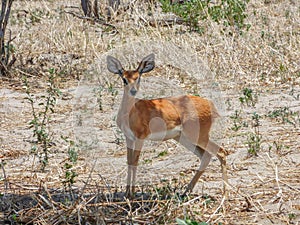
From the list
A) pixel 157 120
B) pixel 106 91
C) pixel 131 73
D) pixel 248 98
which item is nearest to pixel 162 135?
pixel 157 120

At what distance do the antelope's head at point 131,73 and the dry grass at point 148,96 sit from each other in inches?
28.4

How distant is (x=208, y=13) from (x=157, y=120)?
6101 mm

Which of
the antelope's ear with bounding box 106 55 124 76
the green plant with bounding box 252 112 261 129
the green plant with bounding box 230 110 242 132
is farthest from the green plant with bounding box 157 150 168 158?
the antelope's ear with bounding box 106 55 124 76

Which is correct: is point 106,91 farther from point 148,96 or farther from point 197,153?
point 197,153

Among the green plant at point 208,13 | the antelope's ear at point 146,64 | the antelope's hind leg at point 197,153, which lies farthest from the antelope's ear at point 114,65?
the green plant at point 208,13

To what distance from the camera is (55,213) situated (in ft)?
15.1

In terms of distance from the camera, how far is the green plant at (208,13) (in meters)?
10.7

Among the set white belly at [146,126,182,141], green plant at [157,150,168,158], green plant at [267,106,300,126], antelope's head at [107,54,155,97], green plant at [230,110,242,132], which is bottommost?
green plant at [157,150,168,158]

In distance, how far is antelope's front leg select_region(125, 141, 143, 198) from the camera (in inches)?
196

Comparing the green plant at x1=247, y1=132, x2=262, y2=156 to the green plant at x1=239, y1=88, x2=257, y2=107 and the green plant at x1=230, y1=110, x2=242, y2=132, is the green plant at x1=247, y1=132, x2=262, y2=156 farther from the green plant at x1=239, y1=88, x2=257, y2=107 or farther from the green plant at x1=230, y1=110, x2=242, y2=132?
the green plant at x1=239, y1=88, x2=257, y2=107

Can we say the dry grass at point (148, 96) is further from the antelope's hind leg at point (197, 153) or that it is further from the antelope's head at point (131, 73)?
the antelope's head at point (131, 73)

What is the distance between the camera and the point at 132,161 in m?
5.03

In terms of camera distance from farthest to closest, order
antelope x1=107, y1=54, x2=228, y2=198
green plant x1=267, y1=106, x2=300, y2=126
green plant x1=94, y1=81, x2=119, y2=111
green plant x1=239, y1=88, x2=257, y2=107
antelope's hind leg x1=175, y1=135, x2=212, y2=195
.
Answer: green plant x1=239, y1=88, x2=257, y2=107 < green plant x1=94, y1=81, x2=119, y2=111 < green plant x1=267, y1=106, x2=300, y2=126 < antelope's hind leg x1=175, y1=135, x2=212, y2=195 < antelope x1=107, y1=54, x2=228, y2=198

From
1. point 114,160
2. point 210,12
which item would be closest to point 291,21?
point 210,12
